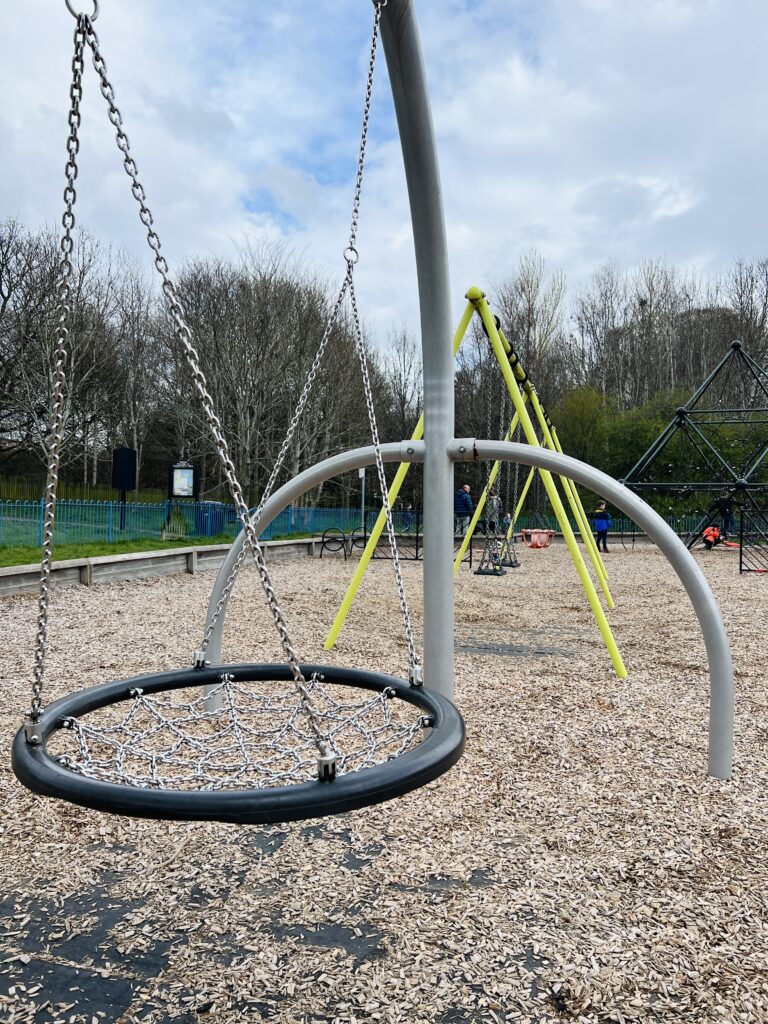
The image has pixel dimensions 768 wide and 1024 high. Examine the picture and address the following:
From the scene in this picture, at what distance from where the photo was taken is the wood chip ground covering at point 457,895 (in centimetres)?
187

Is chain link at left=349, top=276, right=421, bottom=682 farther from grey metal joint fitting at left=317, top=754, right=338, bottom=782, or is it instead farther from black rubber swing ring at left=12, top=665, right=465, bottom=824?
grey metal joint fitting at left=317, top=754, right=338, bottom=782

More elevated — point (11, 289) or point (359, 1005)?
point (11, 289)

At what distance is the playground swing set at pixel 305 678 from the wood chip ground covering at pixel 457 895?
28 centimetres

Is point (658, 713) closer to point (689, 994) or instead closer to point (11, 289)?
point (689, 994)

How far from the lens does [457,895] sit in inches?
92.1

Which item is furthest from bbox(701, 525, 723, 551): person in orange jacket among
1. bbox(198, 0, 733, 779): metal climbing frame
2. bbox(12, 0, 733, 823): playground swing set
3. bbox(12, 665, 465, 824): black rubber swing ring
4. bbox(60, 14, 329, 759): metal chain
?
bbox(60, 14, 329, 759): metal chain

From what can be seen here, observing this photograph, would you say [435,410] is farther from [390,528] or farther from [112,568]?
[112,568]

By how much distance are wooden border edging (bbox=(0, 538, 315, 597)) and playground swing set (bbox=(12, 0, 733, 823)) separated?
442 centimetres

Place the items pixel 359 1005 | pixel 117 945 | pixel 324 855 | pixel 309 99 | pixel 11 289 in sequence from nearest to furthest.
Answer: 1. pixel 359 1005
2. pixel 117 945
3. pixel 309 99
4. pixel 324 855
5. pixel 11 289

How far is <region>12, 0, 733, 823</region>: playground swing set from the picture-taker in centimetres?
152

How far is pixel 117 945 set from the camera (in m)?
2.09

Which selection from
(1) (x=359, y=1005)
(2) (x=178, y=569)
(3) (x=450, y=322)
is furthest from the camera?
(2) (x=178, y=569)

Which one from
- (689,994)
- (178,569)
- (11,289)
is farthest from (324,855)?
(11,289)

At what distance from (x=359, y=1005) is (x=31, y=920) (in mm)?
1076
